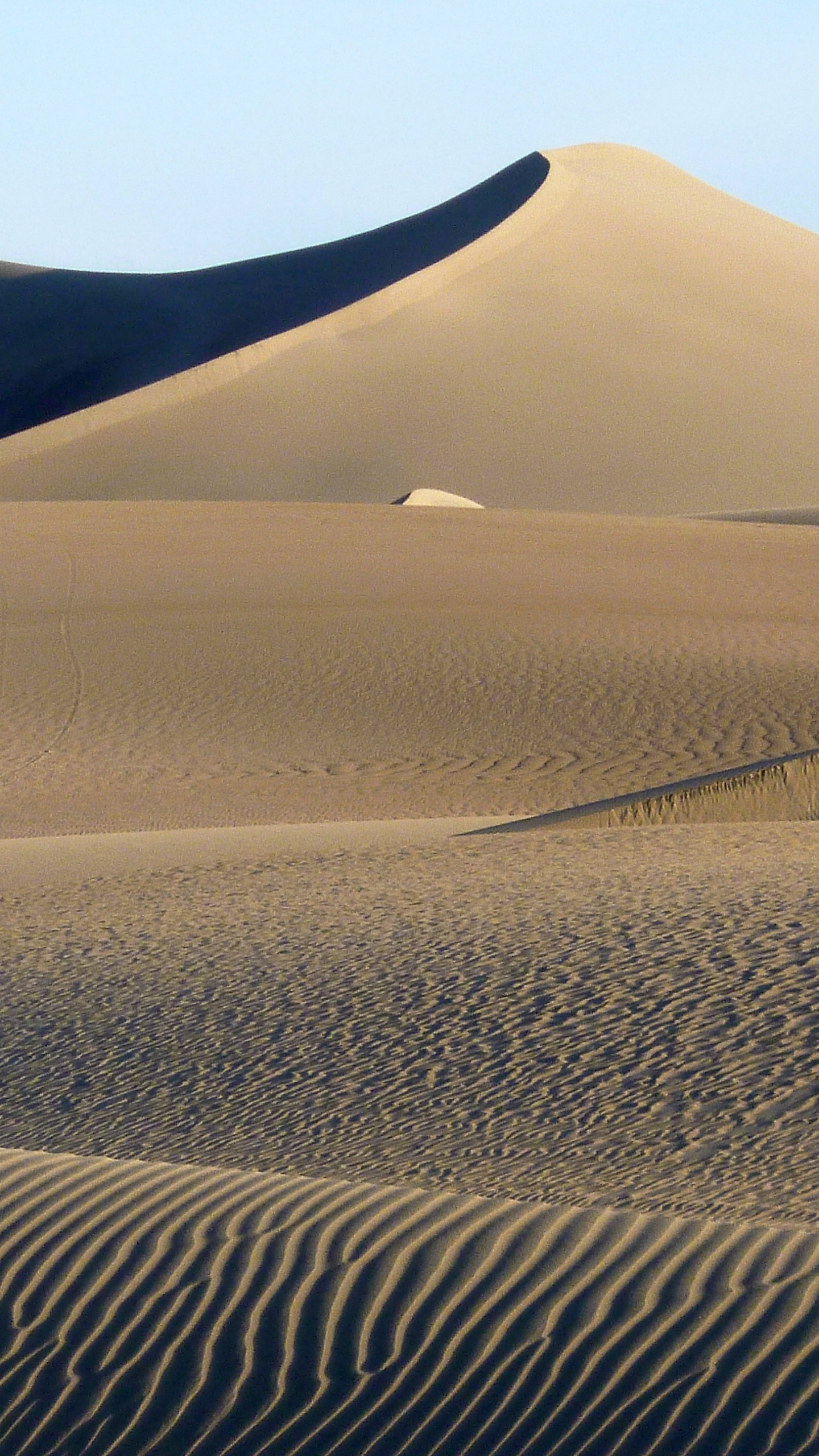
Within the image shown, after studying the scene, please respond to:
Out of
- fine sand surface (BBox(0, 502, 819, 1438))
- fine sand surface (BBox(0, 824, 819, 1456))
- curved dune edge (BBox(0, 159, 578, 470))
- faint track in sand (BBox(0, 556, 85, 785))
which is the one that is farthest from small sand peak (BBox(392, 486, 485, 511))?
fine sand surface (BBox(0, 824, 819, 1456))

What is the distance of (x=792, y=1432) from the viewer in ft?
10.8

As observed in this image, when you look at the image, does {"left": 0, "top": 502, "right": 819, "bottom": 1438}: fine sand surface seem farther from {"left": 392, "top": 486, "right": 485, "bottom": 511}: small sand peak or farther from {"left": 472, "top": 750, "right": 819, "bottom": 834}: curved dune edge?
{"left": 392, "top": 486, "right": 485, "bottom": 511}: small sand peak

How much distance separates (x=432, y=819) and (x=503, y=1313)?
1059 centimetres

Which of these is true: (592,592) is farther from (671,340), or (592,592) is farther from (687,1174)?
(671,340)

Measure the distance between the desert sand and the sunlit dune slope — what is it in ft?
0.25

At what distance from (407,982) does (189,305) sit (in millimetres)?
57135

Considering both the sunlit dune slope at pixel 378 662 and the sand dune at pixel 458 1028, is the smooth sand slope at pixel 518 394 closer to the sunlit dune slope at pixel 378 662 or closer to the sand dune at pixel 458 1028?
the sunlit dune slope at pixel 378 662

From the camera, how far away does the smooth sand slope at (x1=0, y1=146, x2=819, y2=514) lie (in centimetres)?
4406

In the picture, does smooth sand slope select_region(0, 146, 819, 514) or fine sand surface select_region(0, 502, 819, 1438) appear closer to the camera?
fine sand surface select_region(0, 502, 819, 1438)

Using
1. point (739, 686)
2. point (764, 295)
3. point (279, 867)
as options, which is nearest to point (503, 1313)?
point (279, 867)

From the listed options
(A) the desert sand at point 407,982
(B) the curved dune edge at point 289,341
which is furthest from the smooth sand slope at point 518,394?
(A) the desert sand at point 407,982

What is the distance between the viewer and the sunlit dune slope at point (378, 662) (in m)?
16.5

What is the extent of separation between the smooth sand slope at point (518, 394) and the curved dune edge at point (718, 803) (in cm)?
2549

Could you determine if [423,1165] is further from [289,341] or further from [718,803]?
[289,341]
